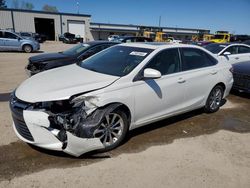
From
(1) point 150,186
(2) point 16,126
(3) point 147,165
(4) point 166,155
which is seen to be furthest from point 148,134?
(2) point 16,126

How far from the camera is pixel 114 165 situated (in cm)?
333

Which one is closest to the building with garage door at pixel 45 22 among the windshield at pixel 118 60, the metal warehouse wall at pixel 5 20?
the metal warehouse wall at pixel 5 20

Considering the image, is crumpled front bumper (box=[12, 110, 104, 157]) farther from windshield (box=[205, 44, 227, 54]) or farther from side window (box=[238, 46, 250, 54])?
side window (box=[238, 46, 250, 54])

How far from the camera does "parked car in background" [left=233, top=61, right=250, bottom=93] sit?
272 inches

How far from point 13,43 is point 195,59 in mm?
16923

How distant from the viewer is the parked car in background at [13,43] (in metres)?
17.9

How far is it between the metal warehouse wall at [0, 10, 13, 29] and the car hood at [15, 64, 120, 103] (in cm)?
4471

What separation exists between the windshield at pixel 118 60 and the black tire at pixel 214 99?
206 cm

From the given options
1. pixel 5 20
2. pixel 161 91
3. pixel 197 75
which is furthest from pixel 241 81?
pixel 5 20

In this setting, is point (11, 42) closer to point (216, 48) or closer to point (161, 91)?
point (216, 48)

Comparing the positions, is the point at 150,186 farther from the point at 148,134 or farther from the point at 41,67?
the point at 41,67

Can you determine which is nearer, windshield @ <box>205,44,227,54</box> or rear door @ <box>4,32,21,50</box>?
windshield @ <box>205,44,227,54</box>

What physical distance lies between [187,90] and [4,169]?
131 inches

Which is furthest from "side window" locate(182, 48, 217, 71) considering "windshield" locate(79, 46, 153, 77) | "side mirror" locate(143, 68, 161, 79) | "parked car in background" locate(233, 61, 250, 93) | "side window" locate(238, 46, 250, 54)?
"side window" locate(238, 46, 250, 54)
